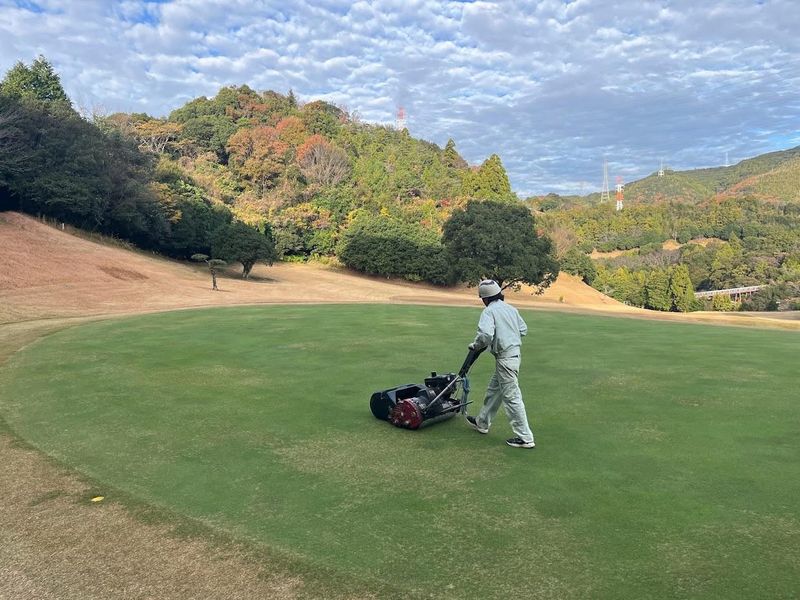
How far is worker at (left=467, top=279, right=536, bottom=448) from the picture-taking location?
6.86 meters

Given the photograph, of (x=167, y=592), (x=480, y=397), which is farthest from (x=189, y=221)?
(x=167, y=592)

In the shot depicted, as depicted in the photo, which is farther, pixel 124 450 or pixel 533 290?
pixel 533 290

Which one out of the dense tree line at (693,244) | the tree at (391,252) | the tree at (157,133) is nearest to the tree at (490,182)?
the dense tree line at (693,244)

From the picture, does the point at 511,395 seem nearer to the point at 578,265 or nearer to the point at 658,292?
the point at 578,265

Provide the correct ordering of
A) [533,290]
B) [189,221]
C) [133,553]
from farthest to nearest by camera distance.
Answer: [533,290]
[189,221]
[133,553]

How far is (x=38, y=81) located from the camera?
61.6m

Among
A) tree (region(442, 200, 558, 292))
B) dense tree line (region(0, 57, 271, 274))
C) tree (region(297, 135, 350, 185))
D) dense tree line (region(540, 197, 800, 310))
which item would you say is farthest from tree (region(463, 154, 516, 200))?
dense tree line (region(0, 57, 271, 274))

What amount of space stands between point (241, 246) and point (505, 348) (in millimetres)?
44187

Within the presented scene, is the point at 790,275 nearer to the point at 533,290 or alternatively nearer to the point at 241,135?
the point at 533,290

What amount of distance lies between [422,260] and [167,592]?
58273 millimetres

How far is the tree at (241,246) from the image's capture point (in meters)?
48.1

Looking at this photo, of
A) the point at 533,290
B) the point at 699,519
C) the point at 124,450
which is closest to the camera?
the point at 699,519

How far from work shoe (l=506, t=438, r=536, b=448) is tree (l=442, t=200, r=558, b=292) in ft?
136

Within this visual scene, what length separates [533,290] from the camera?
6900 cm
